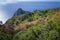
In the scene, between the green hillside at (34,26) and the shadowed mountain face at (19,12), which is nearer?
the green hillside at (34,26)

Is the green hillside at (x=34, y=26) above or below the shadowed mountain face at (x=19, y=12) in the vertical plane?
below

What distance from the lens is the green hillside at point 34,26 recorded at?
882 centimetres

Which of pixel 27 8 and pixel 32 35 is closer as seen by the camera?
pixel 32 35

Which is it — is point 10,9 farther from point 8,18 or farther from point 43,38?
point 43,38

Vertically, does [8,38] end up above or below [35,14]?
below

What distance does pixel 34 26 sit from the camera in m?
9.66

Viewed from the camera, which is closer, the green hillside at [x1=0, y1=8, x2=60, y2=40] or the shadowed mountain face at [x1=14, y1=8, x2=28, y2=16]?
the green hillside at [x1=0, y1=8, x2=60, y2=40]

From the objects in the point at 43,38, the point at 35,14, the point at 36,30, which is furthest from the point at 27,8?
the point at 43,38

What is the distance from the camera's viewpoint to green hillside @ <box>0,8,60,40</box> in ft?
28.9

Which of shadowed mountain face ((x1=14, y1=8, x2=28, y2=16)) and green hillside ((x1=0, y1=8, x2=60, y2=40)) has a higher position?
shadowed mountain face ((x1=14, y1=8, x2=28, y2=16))

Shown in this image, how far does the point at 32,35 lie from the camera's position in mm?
9078

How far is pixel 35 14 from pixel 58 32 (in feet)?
7.32

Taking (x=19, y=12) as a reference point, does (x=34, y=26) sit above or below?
below

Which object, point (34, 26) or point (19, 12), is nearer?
point (34, 26)
